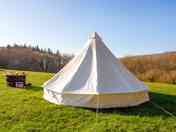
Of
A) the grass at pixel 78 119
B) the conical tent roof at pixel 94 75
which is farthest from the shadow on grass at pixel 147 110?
the conical tent roof at pixel 94 75

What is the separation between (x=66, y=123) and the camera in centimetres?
730

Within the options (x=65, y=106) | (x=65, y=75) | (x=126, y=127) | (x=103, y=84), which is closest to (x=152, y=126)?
(x=126, y=127)

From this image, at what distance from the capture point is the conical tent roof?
343 inches

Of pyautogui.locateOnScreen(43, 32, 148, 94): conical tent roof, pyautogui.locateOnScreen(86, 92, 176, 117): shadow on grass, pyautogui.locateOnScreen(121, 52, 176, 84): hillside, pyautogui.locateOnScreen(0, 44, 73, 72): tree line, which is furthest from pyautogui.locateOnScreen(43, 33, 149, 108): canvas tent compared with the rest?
pyautogui.locateOnScreen(0, 44, 73, 72): tree line

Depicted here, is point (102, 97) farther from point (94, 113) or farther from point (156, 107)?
point (156, 107)

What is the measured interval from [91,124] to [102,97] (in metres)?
1.45

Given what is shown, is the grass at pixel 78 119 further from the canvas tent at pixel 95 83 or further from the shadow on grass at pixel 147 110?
the canvas tent at pixel 95 83

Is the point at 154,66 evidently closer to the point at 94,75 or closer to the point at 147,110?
the point at 147,110

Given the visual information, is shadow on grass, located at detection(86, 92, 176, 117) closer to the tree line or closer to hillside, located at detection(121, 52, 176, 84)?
hillside, located at detection(121, 52, 176, 84)

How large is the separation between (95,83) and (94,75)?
0.42m

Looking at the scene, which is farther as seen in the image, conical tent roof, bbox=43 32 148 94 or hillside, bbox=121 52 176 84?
hillside, bbox=121 52 176 84

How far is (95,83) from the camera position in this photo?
870cm

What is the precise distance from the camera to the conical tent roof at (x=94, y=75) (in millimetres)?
8720

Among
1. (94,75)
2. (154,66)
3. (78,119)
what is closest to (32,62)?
(154,66)
